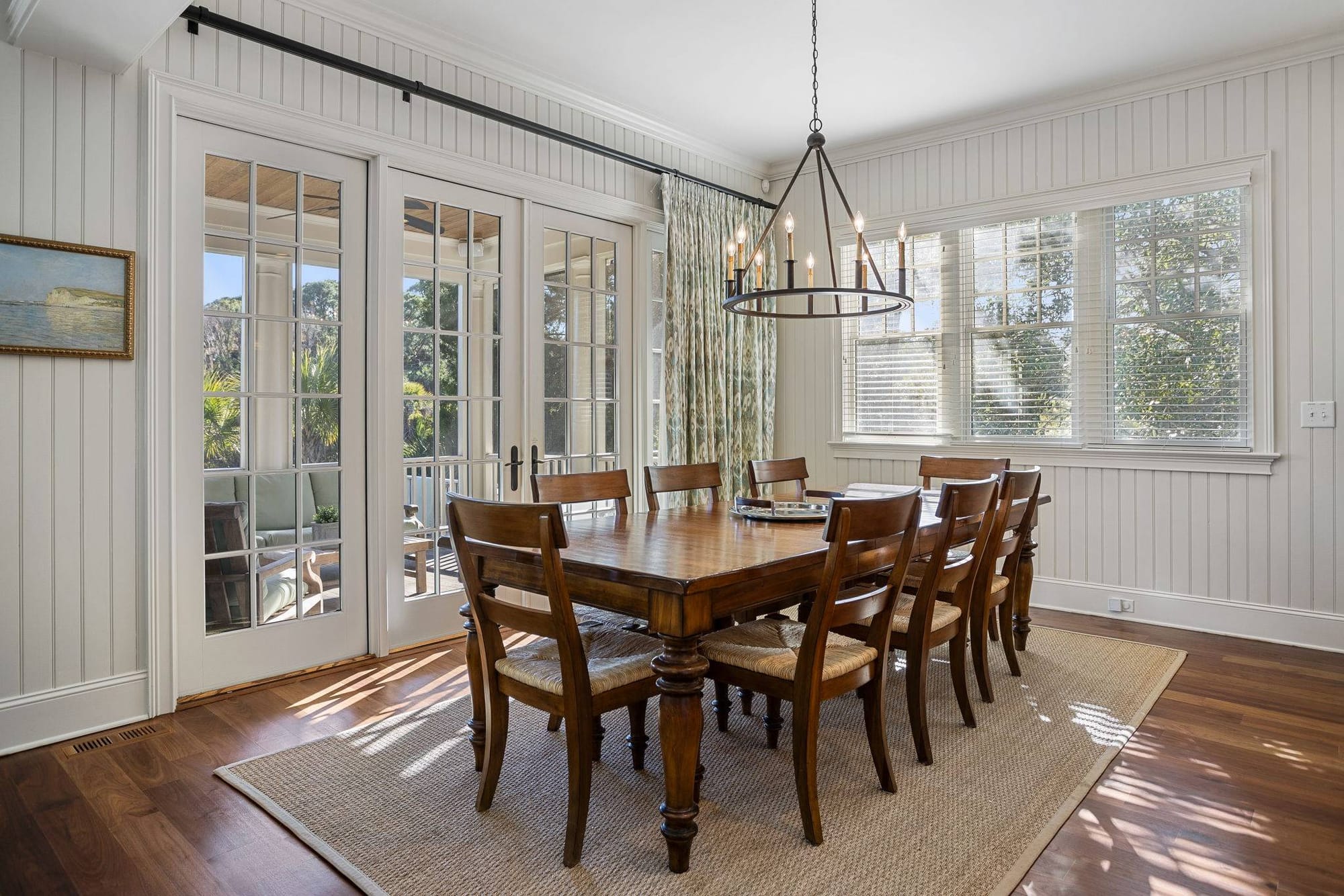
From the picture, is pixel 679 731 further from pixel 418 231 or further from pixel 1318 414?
pixel 1318 414

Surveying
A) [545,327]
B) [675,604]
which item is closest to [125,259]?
[545,327]

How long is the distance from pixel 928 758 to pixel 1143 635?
2.21 metres

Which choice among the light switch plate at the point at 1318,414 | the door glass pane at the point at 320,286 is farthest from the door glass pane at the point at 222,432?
the light switch plate at the point at 1318,414

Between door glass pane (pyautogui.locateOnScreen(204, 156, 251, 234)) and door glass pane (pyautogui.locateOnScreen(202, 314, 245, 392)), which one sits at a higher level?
door glass pane (pyautogui.locateOnScreen(204, 156, 251, 234))

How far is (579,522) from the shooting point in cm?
293

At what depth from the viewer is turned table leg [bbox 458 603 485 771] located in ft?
7.54

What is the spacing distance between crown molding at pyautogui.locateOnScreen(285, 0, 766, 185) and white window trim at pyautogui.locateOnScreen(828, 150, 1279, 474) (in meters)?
1.40

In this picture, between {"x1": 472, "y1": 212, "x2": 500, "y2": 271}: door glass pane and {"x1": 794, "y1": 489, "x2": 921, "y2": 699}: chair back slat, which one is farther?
{"x1": 472, "y1": 212, "x2": 500, "y2": 271}: door glass pane

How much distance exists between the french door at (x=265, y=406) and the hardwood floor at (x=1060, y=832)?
12.2 inches

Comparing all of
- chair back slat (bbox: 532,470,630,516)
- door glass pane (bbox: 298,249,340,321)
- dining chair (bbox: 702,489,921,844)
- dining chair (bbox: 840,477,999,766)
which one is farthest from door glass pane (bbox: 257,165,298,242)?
dining chair (bbox: 840,477,999,766)

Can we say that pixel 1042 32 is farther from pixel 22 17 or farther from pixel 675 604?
pixel 22 17

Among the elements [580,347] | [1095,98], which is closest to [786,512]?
[580,347]

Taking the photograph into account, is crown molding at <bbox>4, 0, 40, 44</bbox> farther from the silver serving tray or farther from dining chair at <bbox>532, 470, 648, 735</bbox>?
the silver serving tray

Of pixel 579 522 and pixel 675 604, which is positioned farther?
pixel 579 522
